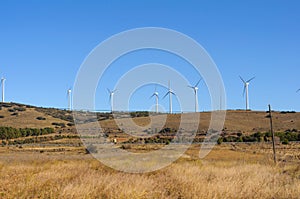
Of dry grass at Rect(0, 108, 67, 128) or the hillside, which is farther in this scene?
the hillside

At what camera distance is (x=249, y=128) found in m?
108

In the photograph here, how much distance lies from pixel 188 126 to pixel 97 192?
88.9 m

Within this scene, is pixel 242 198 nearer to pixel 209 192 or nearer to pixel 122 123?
pixel 209 192

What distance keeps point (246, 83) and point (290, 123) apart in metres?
36.3

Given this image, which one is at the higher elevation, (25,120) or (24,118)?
(24,118)

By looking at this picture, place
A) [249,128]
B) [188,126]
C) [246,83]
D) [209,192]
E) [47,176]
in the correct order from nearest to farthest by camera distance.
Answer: [209,192] → [47,176] → [246,83] → [188,126] → [249,128]

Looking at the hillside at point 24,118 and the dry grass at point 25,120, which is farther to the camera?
the hillside at point 24,118

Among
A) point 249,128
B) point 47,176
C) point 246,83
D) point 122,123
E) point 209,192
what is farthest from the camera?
point 249,128

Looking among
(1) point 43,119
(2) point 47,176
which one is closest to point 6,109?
(1) point 43,119

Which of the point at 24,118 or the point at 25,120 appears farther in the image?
the point at 24,118

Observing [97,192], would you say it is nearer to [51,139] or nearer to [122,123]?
[122,123]

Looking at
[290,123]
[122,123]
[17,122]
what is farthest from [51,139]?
[290,123]

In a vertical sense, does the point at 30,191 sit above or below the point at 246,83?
below

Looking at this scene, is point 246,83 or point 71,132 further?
point 71,132
